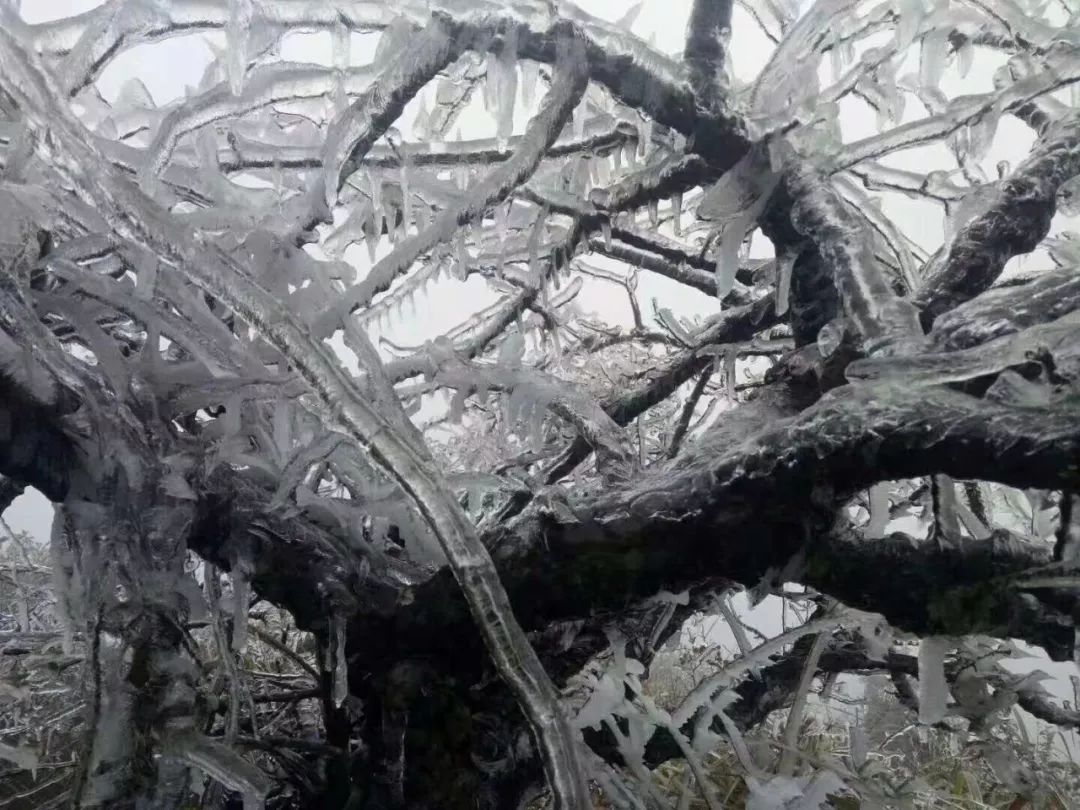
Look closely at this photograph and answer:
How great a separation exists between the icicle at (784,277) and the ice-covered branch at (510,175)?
0.41m

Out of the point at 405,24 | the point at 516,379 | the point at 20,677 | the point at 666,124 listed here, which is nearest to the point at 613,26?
the point at 666,124

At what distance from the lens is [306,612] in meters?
0.89

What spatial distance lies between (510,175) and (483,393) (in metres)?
0.36

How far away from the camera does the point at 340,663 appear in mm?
826

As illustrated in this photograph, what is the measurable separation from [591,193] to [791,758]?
88 cm

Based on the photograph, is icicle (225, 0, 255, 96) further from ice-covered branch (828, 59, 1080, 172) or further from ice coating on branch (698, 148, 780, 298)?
ice-covered branch (828, 59, 1080, 172)

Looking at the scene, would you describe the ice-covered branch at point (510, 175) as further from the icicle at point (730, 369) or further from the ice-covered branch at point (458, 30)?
the icicle at point (730, 369)

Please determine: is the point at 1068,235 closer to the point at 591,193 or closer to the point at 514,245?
the point at 591,193

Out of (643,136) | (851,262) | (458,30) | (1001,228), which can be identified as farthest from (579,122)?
(1001,228)

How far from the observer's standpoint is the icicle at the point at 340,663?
812mm

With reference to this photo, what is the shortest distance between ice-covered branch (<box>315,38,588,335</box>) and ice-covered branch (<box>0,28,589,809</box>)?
18 centimetres

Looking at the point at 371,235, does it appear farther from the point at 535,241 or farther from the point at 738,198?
the point at 738,198

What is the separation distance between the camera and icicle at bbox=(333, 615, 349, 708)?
812mm

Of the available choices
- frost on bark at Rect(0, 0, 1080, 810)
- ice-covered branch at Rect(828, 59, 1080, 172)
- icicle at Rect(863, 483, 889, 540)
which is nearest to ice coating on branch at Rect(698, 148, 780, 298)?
frost on bark at Rect(0, 0, 1080, 810)
